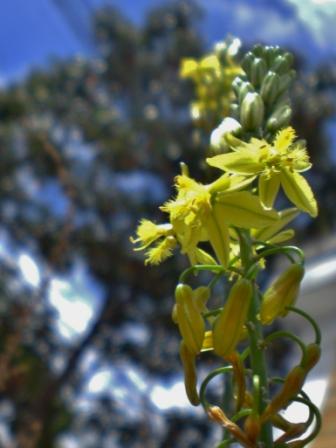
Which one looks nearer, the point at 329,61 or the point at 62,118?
the point at 329,61

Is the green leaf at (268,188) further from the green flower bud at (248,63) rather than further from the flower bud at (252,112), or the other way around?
the green flower bud at (248,63)

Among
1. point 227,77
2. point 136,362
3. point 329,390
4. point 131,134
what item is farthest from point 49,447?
point 227,77

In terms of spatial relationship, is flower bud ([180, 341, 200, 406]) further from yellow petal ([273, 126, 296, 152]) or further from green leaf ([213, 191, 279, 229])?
yellow petal ([273, 126, 296, 152])

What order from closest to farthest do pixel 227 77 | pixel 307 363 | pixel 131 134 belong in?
1. pixel 307 363
2. pixel 227 77
3. pixel 131 134

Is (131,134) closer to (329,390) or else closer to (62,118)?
(62,118)

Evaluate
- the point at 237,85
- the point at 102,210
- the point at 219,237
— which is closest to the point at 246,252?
the point at 219,237

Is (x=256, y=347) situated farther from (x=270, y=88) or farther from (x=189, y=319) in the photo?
(x=270, y=88)

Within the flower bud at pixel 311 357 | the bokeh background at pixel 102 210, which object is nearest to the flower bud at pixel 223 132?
the flower bud at pixel 311 357
